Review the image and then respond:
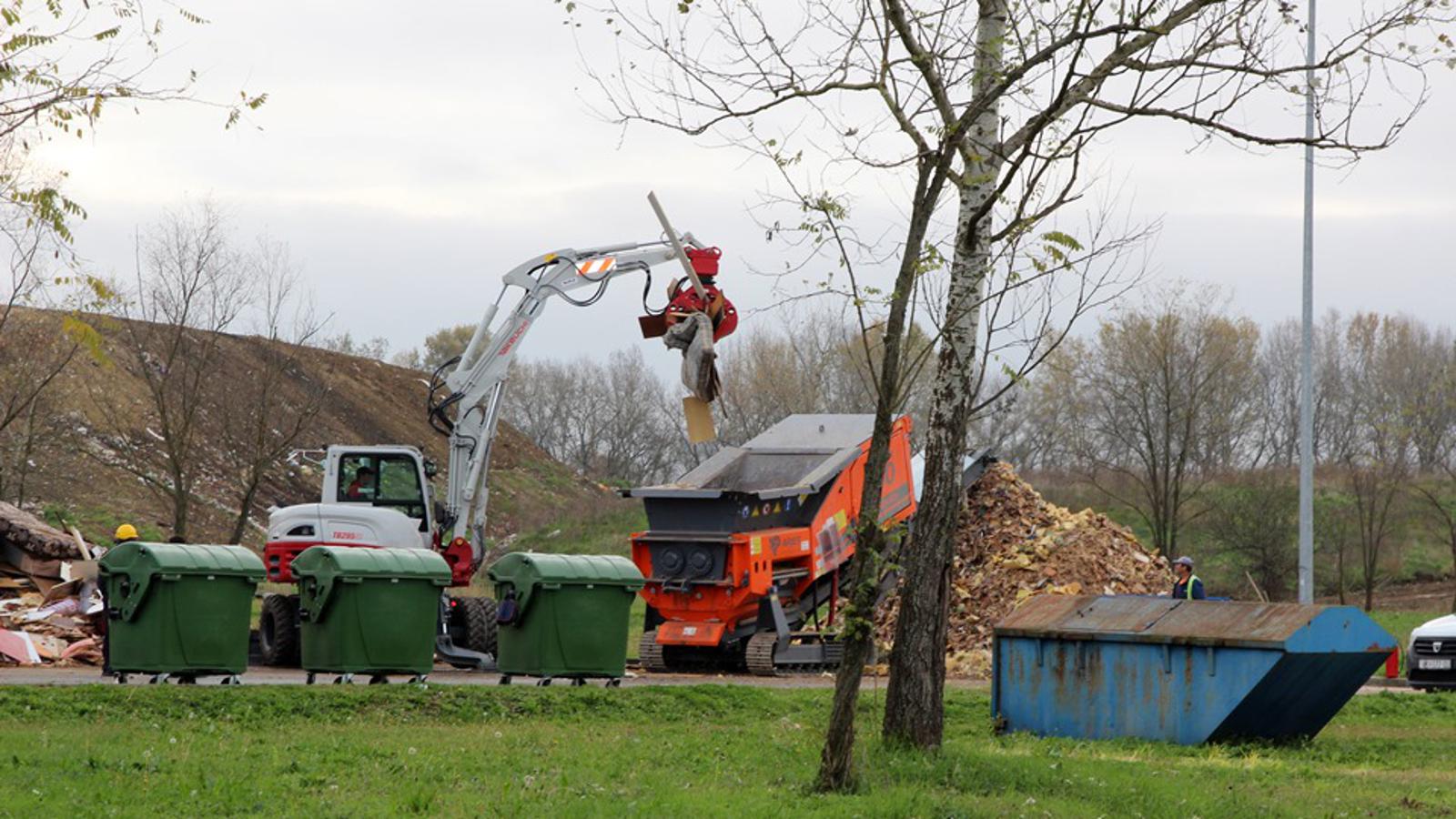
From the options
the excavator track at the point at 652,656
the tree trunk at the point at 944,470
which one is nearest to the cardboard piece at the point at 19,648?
the excavator track at the point at 652,656

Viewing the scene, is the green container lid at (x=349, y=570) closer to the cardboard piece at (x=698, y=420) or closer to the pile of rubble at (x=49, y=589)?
the cardboard piece at (x=698, y=420)

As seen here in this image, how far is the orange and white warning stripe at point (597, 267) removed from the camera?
67.2 ft

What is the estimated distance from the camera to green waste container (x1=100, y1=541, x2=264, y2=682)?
14.6m

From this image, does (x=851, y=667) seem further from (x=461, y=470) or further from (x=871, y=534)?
(x=461, y=470)

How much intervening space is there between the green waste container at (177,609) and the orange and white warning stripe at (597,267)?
6673mm

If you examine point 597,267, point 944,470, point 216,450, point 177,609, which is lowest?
point 177,609

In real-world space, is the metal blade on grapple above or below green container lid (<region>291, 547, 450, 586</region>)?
above

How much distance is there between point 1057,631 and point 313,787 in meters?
7.03

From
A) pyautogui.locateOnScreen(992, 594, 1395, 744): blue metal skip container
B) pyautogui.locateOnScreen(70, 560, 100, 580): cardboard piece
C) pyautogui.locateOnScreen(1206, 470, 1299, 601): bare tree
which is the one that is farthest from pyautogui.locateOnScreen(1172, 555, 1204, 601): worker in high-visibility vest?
pyautogui.locateOnScreen(1206, 470, 1299, 601): bare tree

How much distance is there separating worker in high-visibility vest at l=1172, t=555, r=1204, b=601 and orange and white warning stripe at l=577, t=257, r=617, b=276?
294 inches

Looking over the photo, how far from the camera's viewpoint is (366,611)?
605 inches

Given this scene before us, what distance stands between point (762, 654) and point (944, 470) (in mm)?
9485

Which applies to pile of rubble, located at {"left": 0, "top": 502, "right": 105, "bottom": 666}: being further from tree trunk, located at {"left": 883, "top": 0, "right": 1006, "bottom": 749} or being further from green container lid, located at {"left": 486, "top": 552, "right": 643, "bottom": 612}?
tree trunk, located at {"left": 883, "top": 0, "right": 1006, "bottom": 749}

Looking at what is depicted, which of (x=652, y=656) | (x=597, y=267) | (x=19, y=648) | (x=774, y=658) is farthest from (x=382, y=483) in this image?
(x=774, y=658)
